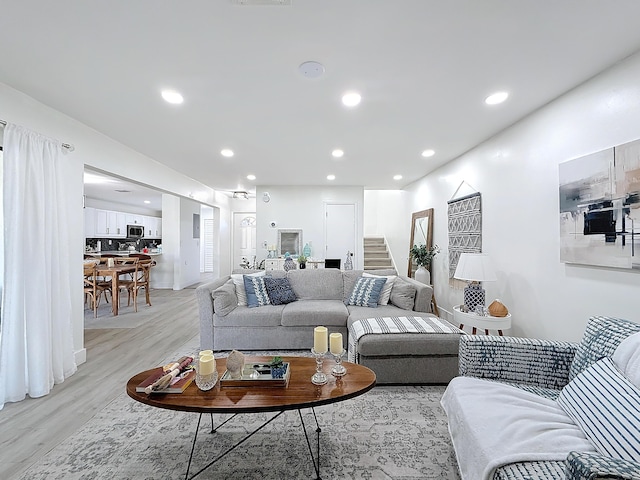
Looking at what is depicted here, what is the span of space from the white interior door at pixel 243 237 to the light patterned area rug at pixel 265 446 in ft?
24.8

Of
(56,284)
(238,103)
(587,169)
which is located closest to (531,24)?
(587,169)

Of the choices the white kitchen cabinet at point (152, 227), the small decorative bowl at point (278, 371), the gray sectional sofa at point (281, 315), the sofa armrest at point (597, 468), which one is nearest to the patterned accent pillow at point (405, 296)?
the gray sectional sofa at point (281, 315)

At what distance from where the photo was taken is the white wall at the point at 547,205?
6.86ft

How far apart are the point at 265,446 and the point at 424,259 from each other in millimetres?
4205

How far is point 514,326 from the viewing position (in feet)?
10.4

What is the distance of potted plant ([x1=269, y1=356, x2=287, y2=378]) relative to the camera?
5.75 feet

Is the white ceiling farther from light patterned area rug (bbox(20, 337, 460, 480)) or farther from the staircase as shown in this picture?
the staircase

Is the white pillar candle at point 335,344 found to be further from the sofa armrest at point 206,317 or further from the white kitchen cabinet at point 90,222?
the white kitchen cabinet at point 90,222

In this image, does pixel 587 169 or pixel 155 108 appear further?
pixel 155 108

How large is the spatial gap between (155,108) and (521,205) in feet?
12.1

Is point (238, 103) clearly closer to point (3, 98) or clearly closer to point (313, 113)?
point (313, 113)

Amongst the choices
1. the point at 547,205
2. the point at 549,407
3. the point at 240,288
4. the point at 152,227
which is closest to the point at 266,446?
the point at 549,407

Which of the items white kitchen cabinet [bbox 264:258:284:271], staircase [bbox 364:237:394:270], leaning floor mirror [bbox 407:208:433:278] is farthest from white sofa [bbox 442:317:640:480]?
staircase [bbox 364:237:394:270]

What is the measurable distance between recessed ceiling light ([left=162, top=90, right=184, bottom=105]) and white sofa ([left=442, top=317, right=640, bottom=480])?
286 centimetres
